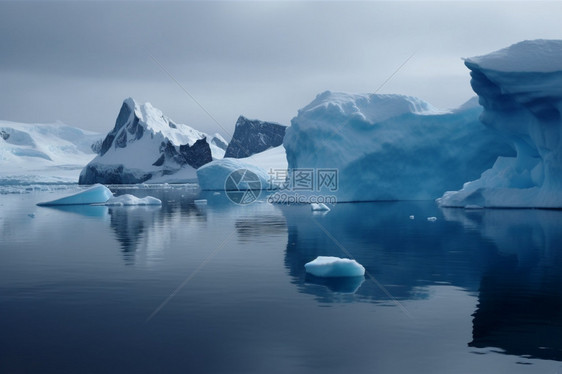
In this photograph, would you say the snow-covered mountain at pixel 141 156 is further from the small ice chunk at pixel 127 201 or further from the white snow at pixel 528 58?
the white snow at pixel 528 58

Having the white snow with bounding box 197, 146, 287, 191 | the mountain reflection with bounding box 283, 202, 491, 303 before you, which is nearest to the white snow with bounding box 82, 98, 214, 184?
the white snow with bounding box 197, 146, 287, 191

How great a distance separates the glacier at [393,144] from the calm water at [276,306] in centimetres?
1560

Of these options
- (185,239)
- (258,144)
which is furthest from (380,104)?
(258,144)

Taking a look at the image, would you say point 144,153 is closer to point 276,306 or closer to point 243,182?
point 243,182

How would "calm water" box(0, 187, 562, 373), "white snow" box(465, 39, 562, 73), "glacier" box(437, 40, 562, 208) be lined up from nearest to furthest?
"calm water" box(0, 187, 562, 373) → "white snow" box(465, 39, 562, 73) → "glacier" box(437, 40, 562, 208)

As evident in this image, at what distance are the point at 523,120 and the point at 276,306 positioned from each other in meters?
20.7

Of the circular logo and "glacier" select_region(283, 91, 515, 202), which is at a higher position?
"glacier" select_region(283, 91, 515, 202)

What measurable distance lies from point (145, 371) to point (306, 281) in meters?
4.30

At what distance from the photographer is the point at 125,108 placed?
145250mm

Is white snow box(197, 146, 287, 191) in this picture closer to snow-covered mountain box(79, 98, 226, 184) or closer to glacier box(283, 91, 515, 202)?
glacier box(283, 91, 515, 202)

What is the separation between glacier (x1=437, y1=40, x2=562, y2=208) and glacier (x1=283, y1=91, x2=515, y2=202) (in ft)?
10.4

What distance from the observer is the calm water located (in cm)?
530

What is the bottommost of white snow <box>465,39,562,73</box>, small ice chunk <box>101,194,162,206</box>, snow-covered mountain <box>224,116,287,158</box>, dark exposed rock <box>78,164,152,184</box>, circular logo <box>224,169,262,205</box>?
small ice chunk <box>101,194,162,206</box>

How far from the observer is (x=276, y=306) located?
23.9 feet
